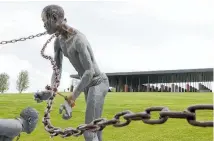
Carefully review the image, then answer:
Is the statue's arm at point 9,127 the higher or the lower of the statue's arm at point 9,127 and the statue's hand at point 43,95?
the lower

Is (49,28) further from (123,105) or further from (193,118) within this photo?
(123,105)

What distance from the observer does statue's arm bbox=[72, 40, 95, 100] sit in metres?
5.31

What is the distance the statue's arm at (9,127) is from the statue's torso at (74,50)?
1150mm

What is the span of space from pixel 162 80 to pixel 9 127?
37.1m

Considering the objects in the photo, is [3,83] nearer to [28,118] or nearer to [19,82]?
[19,82]

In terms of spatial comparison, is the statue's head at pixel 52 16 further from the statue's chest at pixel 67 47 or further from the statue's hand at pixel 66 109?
the statue's hand at pixel 66 109

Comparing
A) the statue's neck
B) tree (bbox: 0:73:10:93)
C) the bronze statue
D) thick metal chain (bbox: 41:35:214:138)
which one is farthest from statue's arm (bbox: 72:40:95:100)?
tree (bbox: 0:73:10:93)

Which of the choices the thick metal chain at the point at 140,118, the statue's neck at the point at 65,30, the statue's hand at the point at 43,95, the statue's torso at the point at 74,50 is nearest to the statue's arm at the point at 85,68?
the statue's torso at the point at 74,50

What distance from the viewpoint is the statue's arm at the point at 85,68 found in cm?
531

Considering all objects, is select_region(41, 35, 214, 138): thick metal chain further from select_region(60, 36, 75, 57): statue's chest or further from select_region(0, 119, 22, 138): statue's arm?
select_region(60, 36, 75, 57): statue's chest

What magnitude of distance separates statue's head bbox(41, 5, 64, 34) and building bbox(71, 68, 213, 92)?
3092 cm

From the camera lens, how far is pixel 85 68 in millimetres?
5344

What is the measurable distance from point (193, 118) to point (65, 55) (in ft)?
10.3

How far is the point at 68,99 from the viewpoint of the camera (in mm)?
5262
